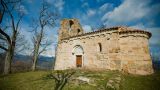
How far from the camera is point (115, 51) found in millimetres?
18375

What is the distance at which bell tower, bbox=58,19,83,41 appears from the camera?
27.4 meters

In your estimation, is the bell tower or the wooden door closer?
the wooden door

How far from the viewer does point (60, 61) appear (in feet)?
84.2

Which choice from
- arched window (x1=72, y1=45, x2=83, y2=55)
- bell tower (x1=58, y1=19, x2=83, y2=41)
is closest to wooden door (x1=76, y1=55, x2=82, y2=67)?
arched window (x1=72, y1=45, x2=83, y2=55)

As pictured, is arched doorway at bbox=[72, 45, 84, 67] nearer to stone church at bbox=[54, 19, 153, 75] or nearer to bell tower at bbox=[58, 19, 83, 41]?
stone church at bbox=[54, 19, 153, 75]

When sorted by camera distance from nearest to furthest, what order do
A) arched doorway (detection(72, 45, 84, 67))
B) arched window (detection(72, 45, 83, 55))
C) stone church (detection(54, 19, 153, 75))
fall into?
stone church (detection(54, 19, 153, 75)), arched doorway (detection(72, 45, 84, 67)), arched window (detection(72, 45, 83, 55))

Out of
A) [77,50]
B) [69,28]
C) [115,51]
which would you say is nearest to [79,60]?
[77,50]

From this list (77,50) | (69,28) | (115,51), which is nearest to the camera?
(115,51)

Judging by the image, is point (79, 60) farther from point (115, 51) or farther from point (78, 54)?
point (115, 51)

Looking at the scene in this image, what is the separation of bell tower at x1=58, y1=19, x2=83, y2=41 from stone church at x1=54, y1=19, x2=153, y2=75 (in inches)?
172

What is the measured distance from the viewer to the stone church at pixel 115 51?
58.5 ft

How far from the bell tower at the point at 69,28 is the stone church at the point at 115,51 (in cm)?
438

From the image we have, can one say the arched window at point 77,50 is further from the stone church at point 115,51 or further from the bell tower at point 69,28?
the bell tower at point 69,28

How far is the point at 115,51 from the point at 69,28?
12.6 meters
